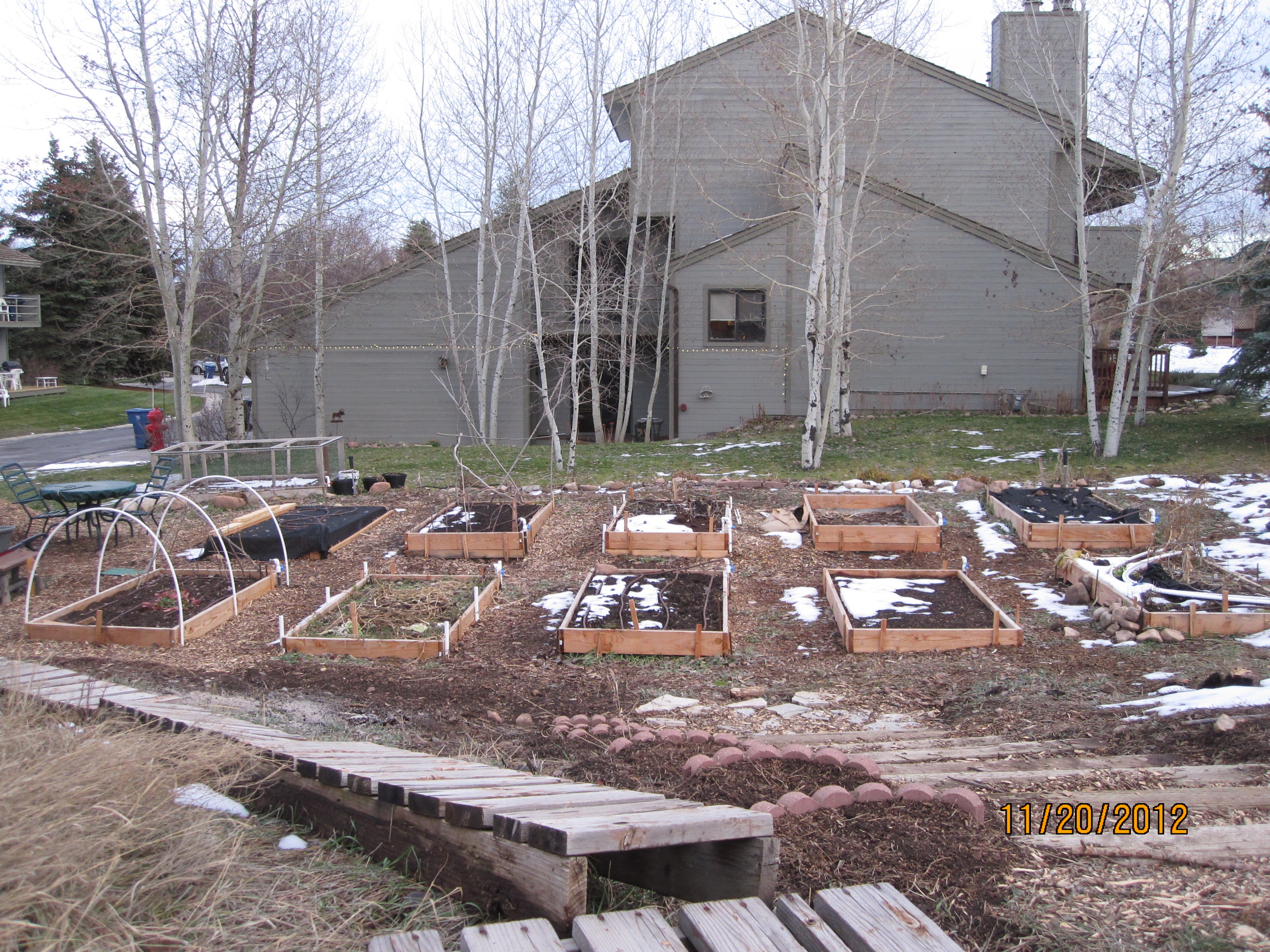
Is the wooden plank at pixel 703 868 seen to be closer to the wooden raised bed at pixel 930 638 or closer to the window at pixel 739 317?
the wooden raised bed at pixel 930 638

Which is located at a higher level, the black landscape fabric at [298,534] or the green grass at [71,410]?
the green grass at [71,410]

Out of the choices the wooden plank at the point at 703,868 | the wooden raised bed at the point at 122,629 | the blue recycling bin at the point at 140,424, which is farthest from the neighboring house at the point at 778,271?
the wooden plank at the point at 703,868

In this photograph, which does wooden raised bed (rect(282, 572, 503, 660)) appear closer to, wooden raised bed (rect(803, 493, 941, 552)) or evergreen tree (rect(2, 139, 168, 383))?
wooden raised bed (rect(803, 493, 941, 552))

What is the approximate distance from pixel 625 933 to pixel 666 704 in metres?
4.30

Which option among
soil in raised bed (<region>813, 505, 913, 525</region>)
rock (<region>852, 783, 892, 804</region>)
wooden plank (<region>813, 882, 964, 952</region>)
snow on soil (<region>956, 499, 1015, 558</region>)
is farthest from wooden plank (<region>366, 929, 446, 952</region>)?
soil in raised bed (<region>813, 505, 913, 525</region>)

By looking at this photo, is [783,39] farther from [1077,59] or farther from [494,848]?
[494,848]

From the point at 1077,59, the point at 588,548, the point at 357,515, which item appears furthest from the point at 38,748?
the point at 1077,59

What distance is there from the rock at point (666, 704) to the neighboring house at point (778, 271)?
14.3 metres

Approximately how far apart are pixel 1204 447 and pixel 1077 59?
719cm

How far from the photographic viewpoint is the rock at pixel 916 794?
3.39 metres

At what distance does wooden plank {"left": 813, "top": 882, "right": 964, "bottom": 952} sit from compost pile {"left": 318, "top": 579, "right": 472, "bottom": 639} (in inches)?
244

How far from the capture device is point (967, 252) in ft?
72.2

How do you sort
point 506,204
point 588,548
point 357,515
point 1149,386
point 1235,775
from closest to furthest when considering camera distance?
1. point 1235,775
2. point 588,548
3. point 357,515
4. point 506,204
5. point 1149,386
